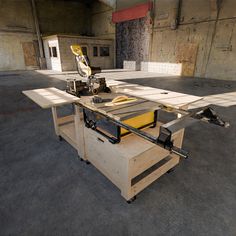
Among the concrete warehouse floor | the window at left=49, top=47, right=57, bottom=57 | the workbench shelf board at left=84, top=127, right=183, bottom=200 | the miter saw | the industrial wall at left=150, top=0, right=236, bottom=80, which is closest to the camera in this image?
the concrete warehouse floor

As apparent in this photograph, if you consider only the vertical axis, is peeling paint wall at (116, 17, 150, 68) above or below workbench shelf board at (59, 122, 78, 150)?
above

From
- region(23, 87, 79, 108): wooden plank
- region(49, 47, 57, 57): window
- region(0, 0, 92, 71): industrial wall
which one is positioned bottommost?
region(23, 87, 79, 108): wooden plank

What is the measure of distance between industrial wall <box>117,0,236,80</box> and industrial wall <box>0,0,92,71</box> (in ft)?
20.5

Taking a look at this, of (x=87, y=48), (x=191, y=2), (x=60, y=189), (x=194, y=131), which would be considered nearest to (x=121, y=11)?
(x=87, y=48)

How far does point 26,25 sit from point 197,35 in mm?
11641

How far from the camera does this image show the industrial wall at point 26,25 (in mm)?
11328

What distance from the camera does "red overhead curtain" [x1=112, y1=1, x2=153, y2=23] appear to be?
976 centimetres

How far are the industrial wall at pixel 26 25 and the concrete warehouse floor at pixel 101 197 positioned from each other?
40.6 ft

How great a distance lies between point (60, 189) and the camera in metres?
1.51

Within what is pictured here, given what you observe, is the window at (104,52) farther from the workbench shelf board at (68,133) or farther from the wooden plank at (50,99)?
the wooden plank at (50,99)

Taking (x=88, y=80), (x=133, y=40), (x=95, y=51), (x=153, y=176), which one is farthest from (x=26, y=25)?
(x=153, y=176)

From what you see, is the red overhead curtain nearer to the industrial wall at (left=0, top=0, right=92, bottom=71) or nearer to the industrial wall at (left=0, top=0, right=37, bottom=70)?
the industrial wall at (left=0, top=0, right=92, bottom=71)

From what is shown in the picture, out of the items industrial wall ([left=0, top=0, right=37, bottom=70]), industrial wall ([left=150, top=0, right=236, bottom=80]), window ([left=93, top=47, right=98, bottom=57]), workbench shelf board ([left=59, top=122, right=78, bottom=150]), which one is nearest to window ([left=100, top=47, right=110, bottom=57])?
window ([left=93, top=47, right=98, bottom=57])

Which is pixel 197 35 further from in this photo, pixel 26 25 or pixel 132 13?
pixel 26 25
